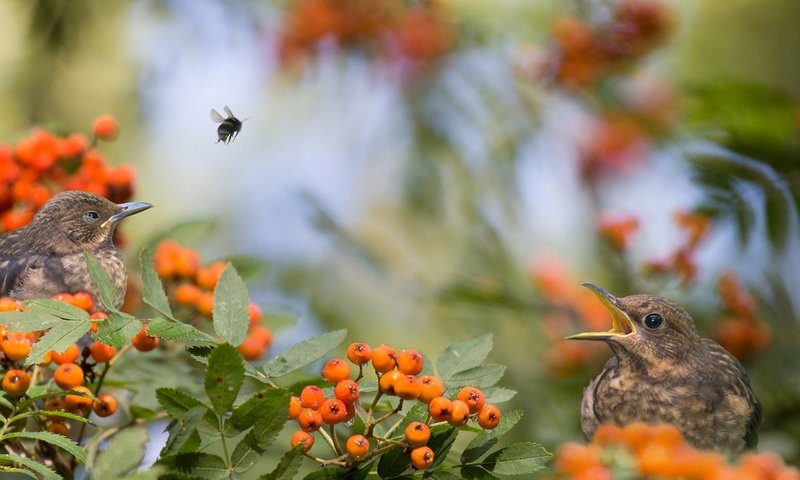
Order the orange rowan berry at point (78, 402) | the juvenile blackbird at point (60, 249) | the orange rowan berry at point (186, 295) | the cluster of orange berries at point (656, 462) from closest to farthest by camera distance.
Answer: the cluster of orange berries at point (656, 462), the orange rowan berry at point (78, 402), the juvenile blackbird at point (60, 249), the orange rowan berry at point (186, 295)

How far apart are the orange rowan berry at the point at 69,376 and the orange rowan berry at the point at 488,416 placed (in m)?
0.96

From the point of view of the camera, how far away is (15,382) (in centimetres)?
245

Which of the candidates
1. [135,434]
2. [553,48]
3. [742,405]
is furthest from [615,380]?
[553,48]

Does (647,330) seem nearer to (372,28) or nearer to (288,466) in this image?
(288,466)

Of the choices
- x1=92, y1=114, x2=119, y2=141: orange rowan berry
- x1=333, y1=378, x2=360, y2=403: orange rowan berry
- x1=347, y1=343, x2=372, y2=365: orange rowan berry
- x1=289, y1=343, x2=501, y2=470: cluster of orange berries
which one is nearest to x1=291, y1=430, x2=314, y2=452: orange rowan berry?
x1=289, y1=343, x2=501, y2=470: cluster of orange berries

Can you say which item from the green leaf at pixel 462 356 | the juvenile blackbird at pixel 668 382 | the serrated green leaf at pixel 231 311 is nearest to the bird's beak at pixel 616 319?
the juvenile blackbird at pixel 668 382

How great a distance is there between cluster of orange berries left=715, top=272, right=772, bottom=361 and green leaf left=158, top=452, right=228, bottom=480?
3.10 meters

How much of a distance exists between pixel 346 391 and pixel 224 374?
298mm

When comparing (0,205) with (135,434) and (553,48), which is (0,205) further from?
(553,48)

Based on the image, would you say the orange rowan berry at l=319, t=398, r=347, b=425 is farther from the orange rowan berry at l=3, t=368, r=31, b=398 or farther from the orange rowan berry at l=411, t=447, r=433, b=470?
the orange rowan berry at l=3, t=368, r=31, b=398

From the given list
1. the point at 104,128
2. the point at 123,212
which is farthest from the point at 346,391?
the point at 104,128

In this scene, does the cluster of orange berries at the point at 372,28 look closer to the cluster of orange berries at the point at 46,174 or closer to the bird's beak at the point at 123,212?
the cluster of orange berries at the point at 46,174

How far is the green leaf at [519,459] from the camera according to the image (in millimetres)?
2320

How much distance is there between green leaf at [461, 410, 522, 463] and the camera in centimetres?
241
